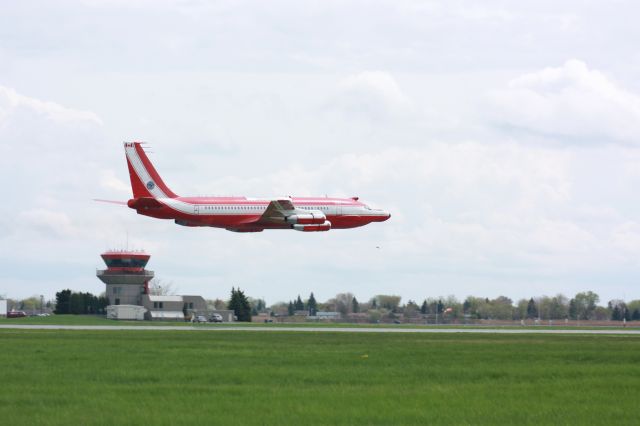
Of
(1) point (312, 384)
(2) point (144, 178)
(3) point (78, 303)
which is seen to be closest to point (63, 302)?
(3) point (78, 303)

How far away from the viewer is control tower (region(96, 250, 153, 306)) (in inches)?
6900

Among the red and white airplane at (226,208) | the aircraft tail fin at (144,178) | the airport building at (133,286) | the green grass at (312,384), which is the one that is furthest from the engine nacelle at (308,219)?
the airport building at (133,286)

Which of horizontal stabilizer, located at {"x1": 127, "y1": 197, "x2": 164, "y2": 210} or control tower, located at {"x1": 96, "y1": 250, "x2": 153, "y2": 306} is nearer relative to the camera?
horizontal stabilizer, located at {"x1": 127, "y1": 197, "x2": 164, "y2": 210}

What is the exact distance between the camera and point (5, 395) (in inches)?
1135

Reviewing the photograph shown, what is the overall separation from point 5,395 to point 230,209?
65.2m

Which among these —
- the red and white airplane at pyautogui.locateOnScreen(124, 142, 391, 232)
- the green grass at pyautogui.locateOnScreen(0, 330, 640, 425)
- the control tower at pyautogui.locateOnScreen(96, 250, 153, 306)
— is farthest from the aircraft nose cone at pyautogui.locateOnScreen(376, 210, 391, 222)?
the control tower at pyautogui.locateOnScreen(96, 250, 153, 306)

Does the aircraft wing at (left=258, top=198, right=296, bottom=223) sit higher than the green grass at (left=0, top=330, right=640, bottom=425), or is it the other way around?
the aircraft wing at (left=258, top=198, right=296, bottom=223)

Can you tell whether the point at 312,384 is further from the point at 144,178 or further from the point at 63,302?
the point at 63,302

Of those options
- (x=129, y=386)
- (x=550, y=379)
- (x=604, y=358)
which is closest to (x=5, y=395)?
(x=129, y=386)

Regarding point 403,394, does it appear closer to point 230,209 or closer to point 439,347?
point 439,347

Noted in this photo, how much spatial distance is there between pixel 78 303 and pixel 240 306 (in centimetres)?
2637

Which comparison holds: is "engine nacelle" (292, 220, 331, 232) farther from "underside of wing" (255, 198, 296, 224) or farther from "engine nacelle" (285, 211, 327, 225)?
"underside of wing" (255, 198, 296, 224)

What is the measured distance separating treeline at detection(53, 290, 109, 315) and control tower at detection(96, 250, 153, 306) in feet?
7.17

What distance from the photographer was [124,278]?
6895 inches
